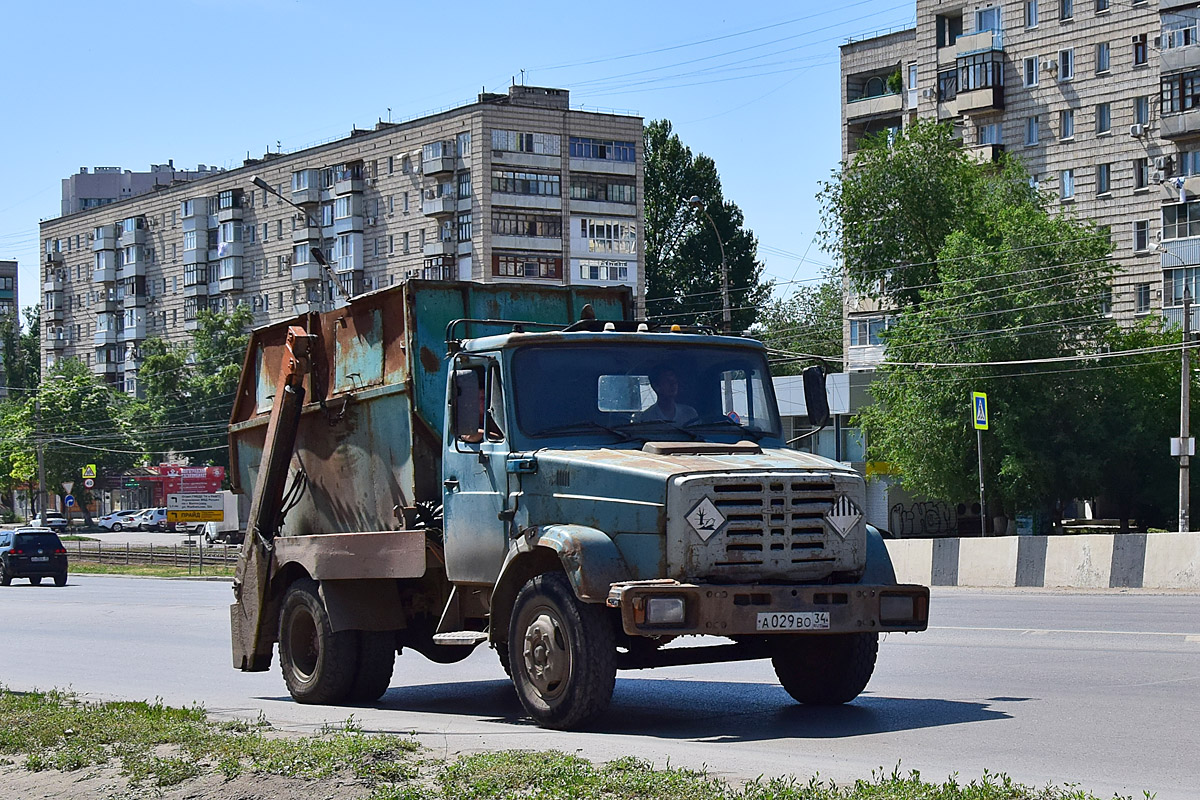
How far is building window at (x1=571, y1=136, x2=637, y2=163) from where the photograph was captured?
88562mm

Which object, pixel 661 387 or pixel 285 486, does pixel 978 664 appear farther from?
pixel 285 486

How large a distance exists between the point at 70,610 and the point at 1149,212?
168 ft

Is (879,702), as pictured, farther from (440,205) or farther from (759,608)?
(440,205)

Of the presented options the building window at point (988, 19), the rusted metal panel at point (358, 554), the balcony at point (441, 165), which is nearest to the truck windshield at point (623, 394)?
the rusted metal panel at point (358, 554)

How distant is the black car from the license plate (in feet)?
120

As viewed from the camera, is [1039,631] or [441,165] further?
[441,165]

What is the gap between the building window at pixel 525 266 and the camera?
8588 cm

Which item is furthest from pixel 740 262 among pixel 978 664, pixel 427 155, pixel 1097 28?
pixel 978 664

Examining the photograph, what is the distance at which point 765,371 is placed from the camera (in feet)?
37.0

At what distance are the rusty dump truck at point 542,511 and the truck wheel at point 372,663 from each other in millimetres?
17

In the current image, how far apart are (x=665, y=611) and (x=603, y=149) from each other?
81650mm

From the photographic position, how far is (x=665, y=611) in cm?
928

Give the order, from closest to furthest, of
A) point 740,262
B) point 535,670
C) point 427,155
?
point 535,670 → point 427,155 → point 740,262

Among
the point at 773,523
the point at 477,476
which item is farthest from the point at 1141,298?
the point at 773,523
